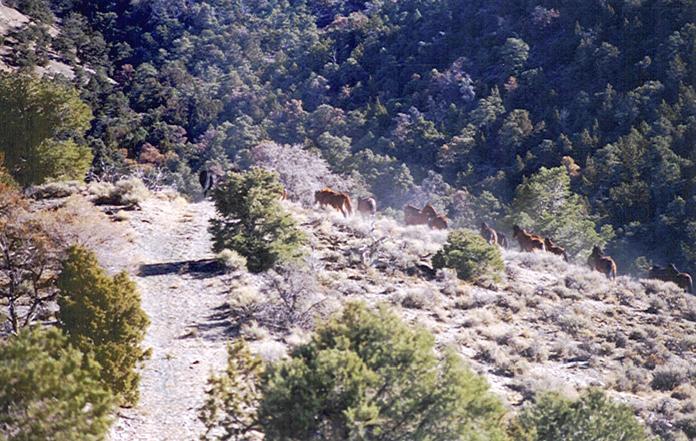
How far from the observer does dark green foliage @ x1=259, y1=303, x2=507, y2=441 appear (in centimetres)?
848

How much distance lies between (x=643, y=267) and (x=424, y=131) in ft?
107

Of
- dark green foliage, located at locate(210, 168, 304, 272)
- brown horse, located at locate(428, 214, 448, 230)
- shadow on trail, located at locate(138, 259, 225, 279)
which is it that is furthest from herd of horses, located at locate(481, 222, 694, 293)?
shadow on trail, located at locate(138, 259, 225, 279)

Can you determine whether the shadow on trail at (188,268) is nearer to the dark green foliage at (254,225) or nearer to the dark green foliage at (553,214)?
the dark green foliage at (254,225)

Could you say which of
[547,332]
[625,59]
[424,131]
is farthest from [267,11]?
[547,332]

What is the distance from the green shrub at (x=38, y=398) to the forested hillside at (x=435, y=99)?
3369 centimetres

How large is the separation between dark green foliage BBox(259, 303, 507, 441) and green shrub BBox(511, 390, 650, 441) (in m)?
1.68

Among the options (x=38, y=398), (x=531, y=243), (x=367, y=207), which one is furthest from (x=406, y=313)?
Result: (x=367, y=207)

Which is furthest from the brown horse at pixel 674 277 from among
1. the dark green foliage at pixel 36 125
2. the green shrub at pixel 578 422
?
the dark green foliage at pixel 36 125

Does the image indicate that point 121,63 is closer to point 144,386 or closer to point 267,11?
point 267,11

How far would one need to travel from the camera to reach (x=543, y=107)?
71.4 meters

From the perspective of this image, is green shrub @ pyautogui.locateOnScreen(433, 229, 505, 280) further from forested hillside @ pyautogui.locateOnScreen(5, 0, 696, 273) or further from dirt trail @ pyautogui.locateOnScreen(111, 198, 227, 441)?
forested hillside @ pyautogui.locateOnScreen(5, 0, 696, 273)

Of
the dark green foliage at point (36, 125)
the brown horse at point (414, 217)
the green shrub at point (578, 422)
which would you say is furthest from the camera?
the brown horse at point (414, 217)

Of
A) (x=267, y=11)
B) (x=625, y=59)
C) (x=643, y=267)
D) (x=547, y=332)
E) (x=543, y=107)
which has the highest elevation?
(x=267, y=11)

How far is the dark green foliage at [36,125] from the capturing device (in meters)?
26.8
